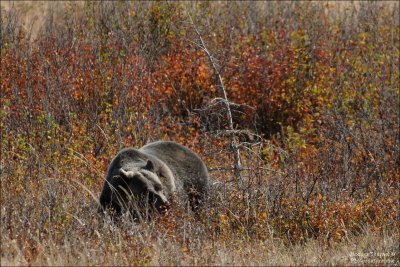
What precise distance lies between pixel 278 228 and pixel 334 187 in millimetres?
1284

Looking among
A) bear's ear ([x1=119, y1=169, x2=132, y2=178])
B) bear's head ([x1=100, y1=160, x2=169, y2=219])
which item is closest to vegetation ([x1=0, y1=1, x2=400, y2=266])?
bear's head ([x1=100, y1=160, x2=169, y2=219])

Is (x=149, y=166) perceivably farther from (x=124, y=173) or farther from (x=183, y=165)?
(x=183, y=165)

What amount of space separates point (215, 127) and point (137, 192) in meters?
4.29

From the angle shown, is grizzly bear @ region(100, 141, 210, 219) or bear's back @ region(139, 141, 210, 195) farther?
bear's back @ region(139, 141, 210, 195)

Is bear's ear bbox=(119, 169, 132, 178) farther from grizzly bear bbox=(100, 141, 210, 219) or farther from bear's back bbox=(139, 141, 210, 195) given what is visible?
bear's back bbox=(139, 141, 210, 195)

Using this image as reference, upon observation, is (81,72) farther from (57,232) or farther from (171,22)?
(57,232)

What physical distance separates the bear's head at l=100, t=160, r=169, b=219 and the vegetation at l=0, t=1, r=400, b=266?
160 mm

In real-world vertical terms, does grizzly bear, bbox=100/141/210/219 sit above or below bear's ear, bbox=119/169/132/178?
below

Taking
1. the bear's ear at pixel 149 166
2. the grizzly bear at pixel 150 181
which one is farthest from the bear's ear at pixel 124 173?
the bear's ear at pixel 149 166

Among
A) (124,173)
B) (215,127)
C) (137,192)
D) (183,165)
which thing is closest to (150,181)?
(137,192)

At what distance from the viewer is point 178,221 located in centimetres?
654

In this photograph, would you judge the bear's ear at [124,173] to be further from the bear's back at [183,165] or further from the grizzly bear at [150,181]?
the bear's back at [183,165]

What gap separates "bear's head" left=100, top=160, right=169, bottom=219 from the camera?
6547mm

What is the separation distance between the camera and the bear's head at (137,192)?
258 inches
